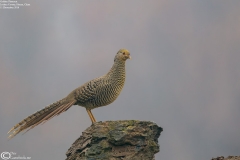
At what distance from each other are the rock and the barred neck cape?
121 centimetres

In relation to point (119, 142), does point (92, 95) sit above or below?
above

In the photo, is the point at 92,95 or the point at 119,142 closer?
the point at 119,142

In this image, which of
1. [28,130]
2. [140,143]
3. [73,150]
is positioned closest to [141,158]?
[140,143]

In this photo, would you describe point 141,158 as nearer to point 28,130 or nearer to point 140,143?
point 140,143

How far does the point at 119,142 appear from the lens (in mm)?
9711

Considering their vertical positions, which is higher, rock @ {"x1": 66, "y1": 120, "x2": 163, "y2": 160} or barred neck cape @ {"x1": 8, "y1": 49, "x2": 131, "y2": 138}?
barred neck cape @ {"x1": 8, "y1": 49, "x2": 131, "y2": 138}

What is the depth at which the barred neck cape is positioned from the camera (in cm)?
1095

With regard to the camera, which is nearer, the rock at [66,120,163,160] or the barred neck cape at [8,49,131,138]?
the rock at [66,120,163,160]

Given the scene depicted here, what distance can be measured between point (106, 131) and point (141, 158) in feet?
3.53

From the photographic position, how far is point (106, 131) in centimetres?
997

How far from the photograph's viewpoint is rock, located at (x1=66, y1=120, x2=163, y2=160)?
9.72 metres

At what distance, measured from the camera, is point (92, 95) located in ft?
36.6

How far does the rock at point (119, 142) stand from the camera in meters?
9.72

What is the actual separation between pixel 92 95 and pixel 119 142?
6.35ft
